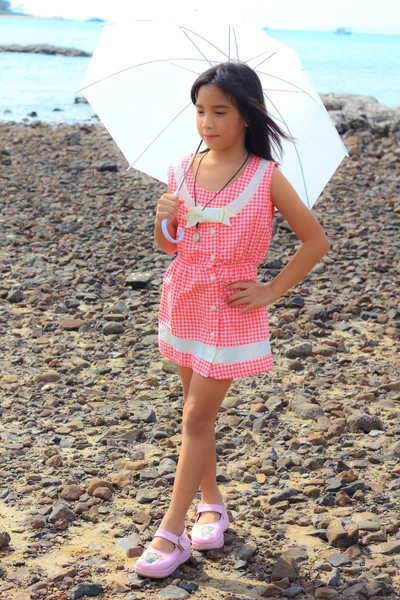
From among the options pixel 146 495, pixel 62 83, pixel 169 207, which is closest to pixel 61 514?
pixel 146 495

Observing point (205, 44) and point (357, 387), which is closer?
point (205, 44)

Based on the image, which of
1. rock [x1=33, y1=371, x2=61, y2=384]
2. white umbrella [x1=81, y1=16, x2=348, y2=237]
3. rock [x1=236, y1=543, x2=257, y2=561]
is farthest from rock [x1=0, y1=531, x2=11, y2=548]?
rock [x1=33, y1=371, x2=61, y2=384]

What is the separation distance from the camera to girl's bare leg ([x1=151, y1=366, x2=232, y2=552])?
10.9 ft

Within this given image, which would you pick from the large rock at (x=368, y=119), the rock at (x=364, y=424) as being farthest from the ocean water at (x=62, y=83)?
the rock at (x=364, y=424)

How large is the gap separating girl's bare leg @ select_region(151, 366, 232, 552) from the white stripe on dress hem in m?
0.08

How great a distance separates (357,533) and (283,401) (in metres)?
1.56

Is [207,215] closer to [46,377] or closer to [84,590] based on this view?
[84,590]

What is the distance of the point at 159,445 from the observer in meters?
4.54

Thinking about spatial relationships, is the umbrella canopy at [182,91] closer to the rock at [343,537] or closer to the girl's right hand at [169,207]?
the girl's right hand at [169,207]

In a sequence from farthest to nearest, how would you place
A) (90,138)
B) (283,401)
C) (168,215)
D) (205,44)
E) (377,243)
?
(90,138) < (377,243) < (283,401) < (205,44) < (168,215)

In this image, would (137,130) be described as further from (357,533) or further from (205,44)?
(357,533)

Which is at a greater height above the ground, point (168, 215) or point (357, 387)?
point (168, 215)

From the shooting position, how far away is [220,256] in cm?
331

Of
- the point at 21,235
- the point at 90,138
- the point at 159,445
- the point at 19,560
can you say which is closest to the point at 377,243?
the point at 21,235
